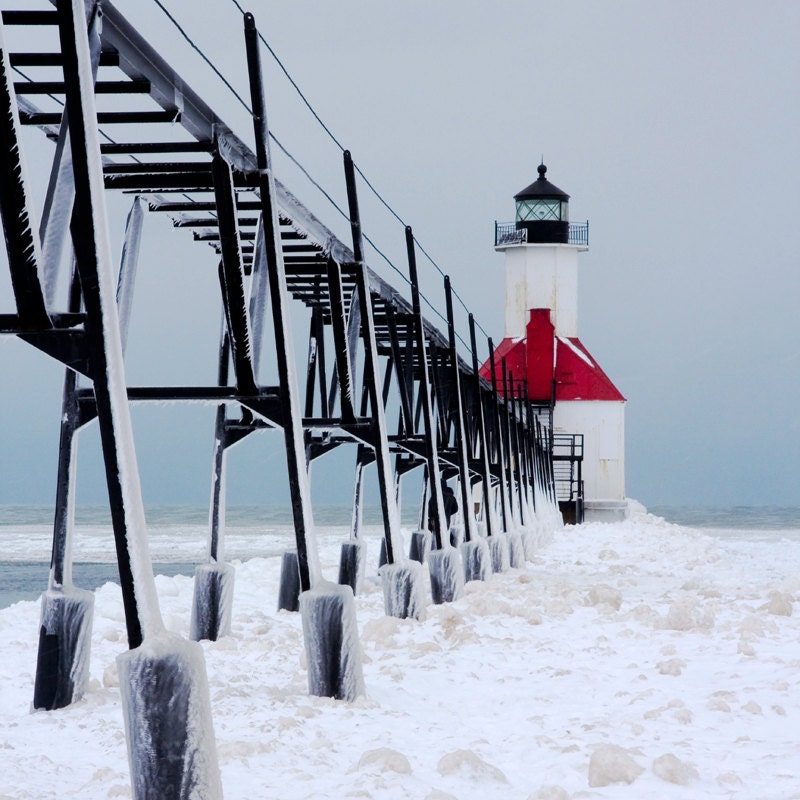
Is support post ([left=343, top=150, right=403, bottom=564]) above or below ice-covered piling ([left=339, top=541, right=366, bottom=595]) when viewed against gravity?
above

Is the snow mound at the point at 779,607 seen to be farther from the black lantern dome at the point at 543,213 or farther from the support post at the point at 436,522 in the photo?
the black lantern dome at the point at 543,213

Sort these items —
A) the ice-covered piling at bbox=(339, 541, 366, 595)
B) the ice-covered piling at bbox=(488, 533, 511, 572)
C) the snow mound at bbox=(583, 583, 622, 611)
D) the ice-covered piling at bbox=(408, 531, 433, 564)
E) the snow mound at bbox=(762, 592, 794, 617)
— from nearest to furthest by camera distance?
the snow mound at bbox=(762, 592, 794, 617)
the snow mound at bbox=(583, 583, 622, 611)
the ice-covered piling at bbox=(339, 541, 366, 595)
the ice-covered piling at bbox=(488, 533, 511, 572)
the ice-covered piling at bbox=(408, 531, 433, 564)

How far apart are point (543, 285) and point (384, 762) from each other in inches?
1685

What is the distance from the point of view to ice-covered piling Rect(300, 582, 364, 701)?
302 inches

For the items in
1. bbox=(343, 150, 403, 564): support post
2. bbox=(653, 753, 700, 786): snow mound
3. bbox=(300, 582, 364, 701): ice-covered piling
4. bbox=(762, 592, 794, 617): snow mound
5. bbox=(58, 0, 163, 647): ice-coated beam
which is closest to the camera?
bbox=(58, 0, 163, 647): ice-coated beam

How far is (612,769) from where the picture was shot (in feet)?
18.6

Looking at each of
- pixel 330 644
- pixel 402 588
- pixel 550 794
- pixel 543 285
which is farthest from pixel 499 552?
pixel 543 285

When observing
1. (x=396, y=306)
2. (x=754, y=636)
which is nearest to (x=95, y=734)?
(x=754, y=636)

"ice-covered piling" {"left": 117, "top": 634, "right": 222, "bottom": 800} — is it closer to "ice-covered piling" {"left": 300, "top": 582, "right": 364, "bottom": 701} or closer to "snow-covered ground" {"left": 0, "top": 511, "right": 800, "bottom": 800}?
"snow-covered ground" {"left": 0, "top": 511, "right": 800, "bottom": 800}

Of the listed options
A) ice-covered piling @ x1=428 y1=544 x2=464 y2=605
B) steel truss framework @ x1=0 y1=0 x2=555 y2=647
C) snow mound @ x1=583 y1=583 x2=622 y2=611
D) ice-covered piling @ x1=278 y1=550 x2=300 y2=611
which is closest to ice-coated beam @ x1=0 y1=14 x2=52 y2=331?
steel truss framework @ x1=0 y1=0 x2=555 y2=647

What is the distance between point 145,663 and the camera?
16.1 ft

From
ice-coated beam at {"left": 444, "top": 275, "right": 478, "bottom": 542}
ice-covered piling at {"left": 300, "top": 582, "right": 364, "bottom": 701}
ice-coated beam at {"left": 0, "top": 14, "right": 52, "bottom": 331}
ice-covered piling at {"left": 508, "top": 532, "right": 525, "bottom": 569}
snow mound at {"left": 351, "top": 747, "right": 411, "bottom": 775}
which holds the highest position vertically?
ice-coated beam at {"left": 0, "top": 14, "right": 52, "bottom": 331}

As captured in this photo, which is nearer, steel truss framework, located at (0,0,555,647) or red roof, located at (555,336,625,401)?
steel truss framework, located at (0,0,555,647)

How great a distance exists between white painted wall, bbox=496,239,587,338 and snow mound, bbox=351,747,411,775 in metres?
42.1
